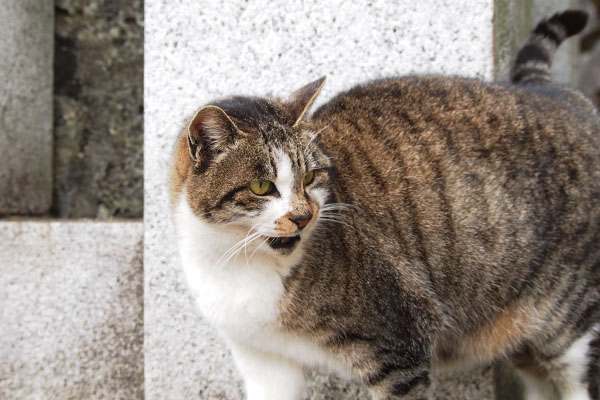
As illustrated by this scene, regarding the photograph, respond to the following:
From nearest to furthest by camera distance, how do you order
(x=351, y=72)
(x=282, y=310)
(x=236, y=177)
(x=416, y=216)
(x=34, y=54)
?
(x=236, y=177) → (x=282, y=310) → (x=416, y=216) → (x=351, y=72) → (x=34, y=54)

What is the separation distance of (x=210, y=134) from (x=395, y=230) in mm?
753

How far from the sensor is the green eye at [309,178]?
74.2 inches

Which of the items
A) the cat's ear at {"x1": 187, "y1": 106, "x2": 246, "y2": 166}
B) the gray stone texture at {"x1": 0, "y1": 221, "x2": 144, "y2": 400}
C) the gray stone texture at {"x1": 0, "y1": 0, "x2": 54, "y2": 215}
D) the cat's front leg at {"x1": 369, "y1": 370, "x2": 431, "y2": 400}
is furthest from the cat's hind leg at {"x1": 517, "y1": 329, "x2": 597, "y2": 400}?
the gray stone texture at {"x1": 0, "y1": 0, "x2": 54, "y2": 215}

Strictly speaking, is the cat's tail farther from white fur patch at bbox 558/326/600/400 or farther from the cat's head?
the cat's head

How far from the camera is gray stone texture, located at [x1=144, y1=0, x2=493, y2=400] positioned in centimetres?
258

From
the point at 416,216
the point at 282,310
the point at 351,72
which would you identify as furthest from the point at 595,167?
the point at 282,310

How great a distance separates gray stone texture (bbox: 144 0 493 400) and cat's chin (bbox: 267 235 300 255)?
37.4 inches

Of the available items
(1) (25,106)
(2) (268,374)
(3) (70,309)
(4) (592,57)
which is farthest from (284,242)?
(4) (592,57)

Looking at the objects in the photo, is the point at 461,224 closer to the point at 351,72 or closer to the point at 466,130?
the point at 466,130

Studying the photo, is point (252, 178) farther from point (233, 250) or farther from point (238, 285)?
point (238, 285)

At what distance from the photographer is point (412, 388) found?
202cm

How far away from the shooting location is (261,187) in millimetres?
1801

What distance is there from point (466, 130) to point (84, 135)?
90.8 inches

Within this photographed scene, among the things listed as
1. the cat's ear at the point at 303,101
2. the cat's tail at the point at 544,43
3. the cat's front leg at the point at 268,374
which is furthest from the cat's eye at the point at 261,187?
the cat's tail at the point at 544,43
